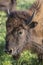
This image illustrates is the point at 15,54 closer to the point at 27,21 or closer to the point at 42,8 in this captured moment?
the point at 27,21

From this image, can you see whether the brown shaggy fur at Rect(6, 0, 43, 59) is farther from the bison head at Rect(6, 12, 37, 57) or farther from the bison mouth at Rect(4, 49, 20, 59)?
the bison mouth at Rect(4, 49, 20, 59)

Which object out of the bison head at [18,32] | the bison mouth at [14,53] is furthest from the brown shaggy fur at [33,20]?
the bison mouth at [14,53]

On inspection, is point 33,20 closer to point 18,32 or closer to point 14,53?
point 18,32

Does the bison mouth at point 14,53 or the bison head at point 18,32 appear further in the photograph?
the bison head at point 18,32

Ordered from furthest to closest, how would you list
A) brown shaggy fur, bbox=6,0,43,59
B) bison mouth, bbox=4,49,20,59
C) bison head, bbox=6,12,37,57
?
brown shaggy fur, bbox=6,0,43,59, bison head, bbox=6,12,37,57, bison mouth, bbox=4,49,20,59

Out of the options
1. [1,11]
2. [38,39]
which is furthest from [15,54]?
[1,11]

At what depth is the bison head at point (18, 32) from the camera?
8797 millimetres

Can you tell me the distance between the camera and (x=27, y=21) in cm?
930

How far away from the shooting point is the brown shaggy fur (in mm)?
8985

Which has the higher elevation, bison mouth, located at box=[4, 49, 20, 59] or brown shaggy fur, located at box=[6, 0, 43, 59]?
brown shaggy fur, located at box=[6, 0, 43, 59]

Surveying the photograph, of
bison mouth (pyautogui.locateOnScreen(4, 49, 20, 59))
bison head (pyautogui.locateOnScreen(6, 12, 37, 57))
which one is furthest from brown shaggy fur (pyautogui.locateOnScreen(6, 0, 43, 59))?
bison mouth (pyautogui.locateOnScreen(4, 49, 20, 59))

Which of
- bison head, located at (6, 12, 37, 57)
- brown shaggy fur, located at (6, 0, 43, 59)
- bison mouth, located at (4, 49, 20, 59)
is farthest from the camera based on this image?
brown shaggy fur, located at (6, 0, 43, 59)

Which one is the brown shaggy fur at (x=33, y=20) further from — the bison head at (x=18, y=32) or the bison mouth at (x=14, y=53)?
the bison mouth at (x=14, y=53)

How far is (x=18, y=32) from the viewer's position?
9.07m
